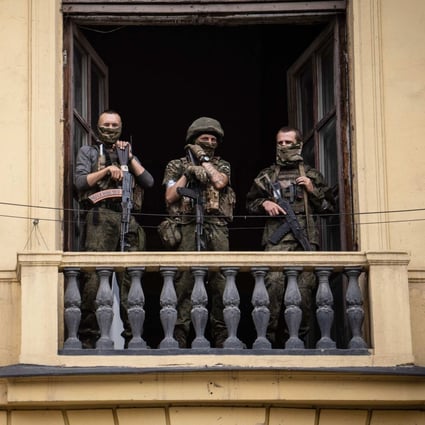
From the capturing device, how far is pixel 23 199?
48.1 ft

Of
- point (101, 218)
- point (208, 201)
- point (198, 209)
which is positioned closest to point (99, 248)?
point (101, 218)

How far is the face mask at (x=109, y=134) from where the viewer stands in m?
15.0

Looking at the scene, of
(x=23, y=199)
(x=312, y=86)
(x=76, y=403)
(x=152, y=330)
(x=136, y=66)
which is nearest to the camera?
(x=76, y=403)

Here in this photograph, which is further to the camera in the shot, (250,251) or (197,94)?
(197,94)

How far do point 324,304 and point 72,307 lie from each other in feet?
6.60

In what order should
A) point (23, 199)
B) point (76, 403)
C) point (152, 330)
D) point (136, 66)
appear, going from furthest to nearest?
point (136, 66)
point (152, 330)
point (23, 199)
point (76, 403)

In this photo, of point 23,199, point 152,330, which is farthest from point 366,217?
point 152,330

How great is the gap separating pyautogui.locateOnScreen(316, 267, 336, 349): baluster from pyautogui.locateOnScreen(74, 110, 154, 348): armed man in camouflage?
1.59 m

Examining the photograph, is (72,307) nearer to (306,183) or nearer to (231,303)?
(231,303)

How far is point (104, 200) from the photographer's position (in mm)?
14734

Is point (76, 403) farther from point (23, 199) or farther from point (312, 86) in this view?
point (312, 86)

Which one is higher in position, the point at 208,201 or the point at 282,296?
the point at 208,201

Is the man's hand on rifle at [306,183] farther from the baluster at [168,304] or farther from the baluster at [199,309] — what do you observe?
the baluster at [168,304]

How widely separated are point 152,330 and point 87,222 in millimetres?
4031
